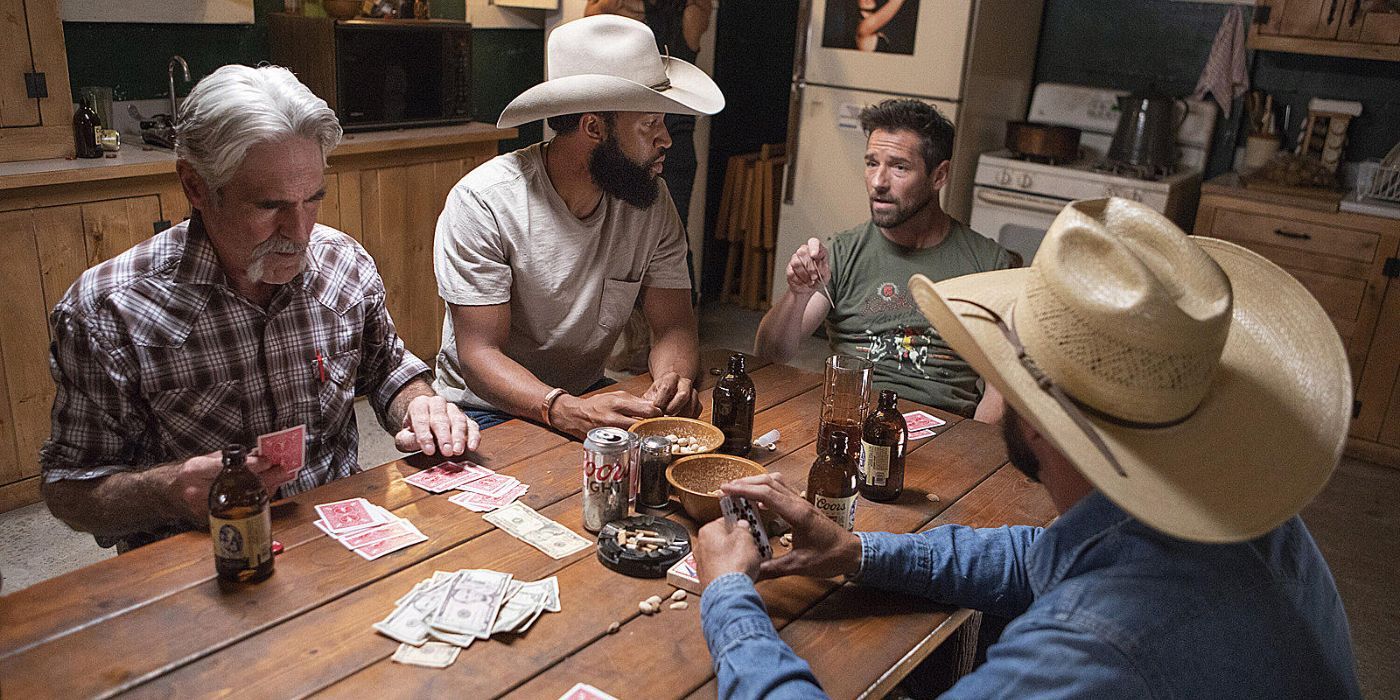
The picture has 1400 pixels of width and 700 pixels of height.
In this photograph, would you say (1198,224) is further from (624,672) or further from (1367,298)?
(624,672)

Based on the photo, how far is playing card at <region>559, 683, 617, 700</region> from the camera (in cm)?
130

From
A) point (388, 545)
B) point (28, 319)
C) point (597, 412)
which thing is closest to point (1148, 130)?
point (597, 412)

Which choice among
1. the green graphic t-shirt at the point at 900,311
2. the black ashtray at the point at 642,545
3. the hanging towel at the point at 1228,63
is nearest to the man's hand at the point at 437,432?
the black ashtray at the point at 642,545

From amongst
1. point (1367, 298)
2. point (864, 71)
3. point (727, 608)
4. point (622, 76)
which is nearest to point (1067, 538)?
point (727, 608)

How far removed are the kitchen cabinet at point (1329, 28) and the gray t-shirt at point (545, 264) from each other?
315 centimetres

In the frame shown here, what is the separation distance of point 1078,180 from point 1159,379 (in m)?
3.75

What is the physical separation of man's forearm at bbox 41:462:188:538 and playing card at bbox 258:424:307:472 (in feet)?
0.66

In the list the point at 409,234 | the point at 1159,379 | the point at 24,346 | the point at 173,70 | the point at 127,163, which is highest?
the point at 173,70

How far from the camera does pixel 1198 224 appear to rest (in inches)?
175

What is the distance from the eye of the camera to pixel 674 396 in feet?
7.27

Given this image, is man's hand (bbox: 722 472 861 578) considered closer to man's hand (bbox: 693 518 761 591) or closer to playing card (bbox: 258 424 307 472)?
man's hand (bbox: 693 518 761 591)

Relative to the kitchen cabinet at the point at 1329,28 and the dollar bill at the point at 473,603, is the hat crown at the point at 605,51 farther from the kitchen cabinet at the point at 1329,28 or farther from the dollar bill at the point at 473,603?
the kitchen cabinet at the point at 1329,28

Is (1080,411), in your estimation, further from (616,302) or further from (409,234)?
(409,234)

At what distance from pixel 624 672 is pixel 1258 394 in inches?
34.3
